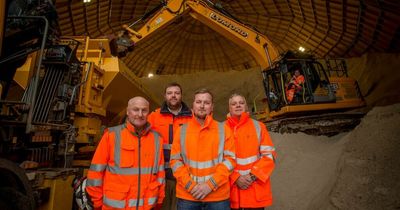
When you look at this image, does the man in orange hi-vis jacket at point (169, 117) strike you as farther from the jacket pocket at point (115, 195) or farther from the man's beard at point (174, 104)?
the jacket pocket at point (115, 195)

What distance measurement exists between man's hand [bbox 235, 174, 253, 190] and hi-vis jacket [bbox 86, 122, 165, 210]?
77 cm

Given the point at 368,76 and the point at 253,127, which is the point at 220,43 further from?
the point at 253,127

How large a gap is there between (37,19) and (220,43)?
1723 cm

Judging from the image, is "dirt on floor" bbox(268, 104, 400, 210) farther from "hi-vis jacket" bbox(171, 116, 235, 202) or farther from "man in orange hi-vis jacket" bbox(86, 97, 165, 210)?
"man in orange hi-vis jacket" bbox(86, 97, 165, 210)

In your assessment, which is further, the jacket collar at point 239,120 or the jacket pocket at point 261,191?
the jacket collar at point 239,120

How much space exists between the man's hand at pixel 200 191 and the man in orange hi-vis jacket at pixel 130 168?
38 cm

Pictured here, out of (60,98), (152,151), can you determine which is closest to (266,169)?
(152,151)

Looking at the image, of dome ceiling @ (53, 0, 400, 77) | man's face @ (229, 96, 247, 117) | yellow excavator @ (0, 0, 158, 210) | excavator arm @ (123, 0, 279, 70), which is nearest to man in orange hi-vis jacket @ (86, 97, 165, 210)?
yellow excavator @ (0, 0, 158, 210)

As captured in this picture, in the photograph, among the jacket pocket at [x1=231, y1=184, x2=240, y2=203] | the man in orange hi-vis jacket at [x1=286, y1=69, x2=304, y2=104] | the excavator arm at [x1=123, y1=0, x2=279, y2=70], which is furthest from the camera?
the excavator arm at [x1=123, y1=0, x2=279, y2=70]

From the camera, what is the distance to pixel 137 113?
2.44 m

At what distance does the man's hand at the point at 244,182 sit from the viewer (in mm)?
2498

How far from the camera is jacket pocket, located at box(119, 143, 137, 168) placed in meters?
2.31

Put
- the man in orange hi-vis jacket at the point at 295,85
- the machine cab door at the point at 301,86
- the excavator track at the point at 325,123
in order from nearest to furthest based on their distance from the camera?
the excavator track at the point at 325,123 → the machine cab door at the point at 301,86 → the man in orange hi-vis jacket at the point at 295,85

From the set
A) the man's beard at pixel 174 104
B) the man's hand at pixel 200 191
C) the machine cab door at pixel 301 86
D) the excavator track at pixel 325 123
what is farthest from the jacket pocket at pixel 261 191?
the machine cab door at pixel 301 86
